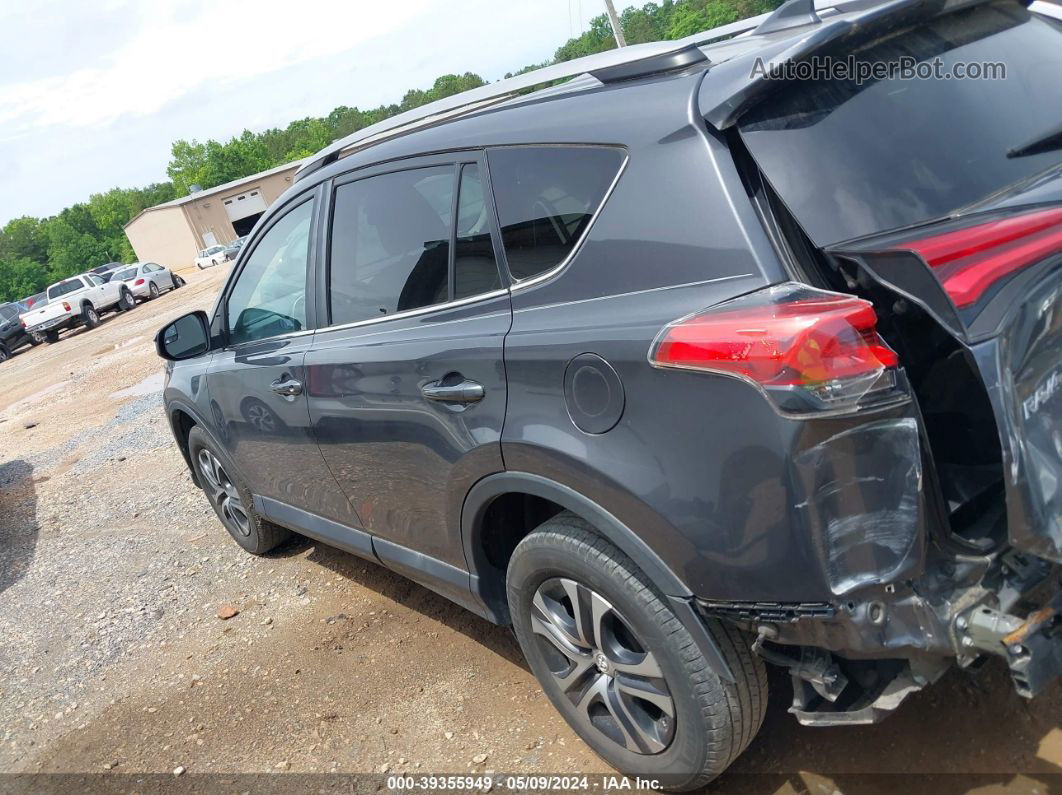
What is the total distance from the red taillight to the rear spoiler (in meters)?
0.50

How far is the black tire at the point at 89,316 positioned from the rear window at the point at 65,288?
0.74m

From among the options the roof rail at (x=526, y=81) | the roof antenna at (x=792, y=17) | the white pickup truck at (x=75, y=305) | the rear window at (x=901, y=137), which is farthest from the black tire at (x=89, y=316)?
the rear window at (x=901, y=137)

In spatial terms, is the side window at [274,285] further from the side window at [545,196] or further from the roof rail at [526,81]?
the side window at [545,196]

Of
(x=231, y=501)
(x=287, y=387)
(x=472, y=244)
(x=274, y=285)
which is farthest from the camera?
(x=231, y=501)

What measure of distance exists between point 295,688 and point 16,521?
4.73 metres

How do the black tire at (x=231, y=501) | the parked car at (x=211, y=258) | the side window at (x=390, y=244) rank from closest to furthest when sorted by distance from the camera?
the side window at (x=390, y=244) < the black tire at (x=231, y=501) < the parked car at (x=211, y=258)

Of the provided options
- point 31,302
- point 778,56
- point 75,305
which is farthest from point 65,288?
point 778,56

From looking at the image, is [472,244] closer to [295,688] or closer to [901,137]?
[901,137]

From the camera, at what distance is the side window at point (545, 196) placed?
2.30 metres

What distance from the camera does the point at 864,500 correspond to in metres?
1.84

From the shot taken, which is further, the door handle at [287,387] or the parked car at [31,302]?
the parked car at [31,302]

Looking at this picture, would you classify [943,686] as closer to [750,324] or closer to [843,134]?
[750,324]

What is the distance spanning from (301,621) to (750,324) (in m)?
3.15

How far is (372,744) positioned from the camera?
Answer: 318cm
